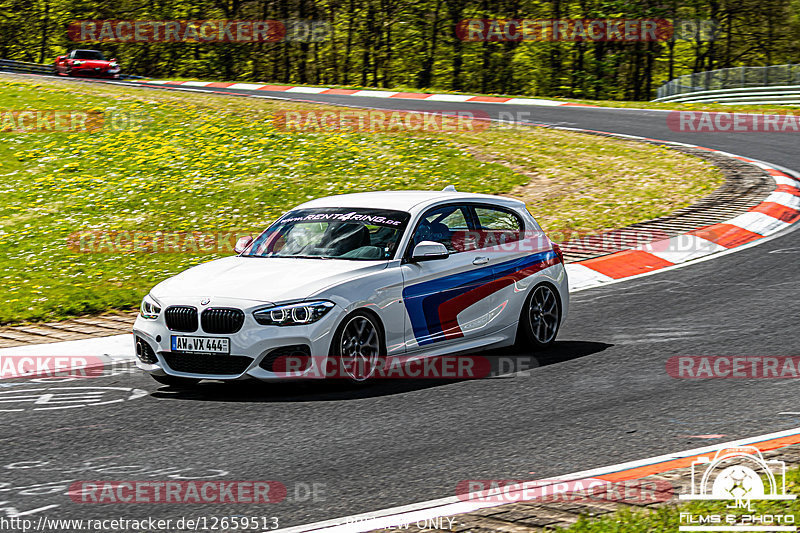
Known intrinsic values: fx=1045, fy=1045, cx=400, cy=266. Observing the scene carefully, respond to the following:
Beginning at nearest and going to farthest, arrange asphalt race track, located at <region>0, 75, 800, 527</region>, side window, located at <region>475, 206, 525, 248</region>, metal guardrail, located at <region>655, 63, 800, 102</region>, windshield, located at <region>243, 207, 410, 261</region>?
1. asphalt race track, located at <region>0, 75, 800, 527</region>
2. windshield, located at <region>243, 207, 410, 261</region>
3. side window, located at <region>475, 206, 525, 248</region>
4. metal guardrail, located at <region>655, 63, 800, 102</region>

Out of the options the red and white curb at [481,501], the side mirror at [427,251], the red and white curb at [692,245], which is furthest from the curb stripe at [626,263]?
the red and white curb at [481,501]

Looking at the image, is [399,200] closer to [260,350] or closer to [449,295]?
[449,295]

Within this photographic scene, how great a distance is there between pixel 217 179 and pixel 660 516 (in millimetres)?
13716

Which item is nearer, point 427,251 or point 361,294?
point 361,294

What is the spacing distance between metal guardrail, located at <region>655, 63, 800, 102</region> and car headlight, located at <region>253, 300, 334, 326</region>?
95.2 feet

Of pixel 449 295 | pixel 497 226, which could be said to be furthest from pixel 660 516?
pixel 497 226

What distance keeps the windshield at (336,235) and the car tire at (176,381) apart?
1.31 m

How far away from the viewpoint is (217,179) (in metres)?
17.6

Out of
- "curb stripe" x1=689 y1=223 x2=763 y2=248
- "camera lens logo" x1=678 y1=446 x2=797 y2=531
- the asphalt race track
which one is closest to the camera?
"camera lens logo" x1=678 y1=446 x2=797 y2=531


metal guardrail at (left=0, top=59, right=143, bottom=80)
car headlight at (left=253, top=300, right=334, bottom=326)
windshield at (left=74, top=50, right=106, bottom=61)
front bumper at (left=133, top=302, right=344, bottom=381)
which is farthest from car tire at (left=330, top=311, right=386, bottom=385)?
metal guardrail at (left=0, top=59, right=143, bottom=80)

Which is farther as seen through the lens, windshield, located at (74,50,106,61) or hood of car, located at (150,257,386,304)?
windshield, located at (74,50,106,61)

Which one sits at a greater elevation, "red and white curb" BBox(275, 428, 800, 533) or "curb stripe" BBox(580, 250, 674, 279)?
"red and white curb" BBox(275, 428, 800, 533)

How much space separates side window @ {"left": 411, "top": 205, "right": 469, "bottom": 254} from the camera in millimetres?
8836

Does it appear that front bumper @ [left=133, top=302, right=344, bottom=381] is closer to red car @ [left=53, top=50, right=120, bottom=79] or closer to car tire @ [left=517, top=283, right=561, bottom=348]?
car tire @ [left=517, top=283, right=561, bottom=348]
